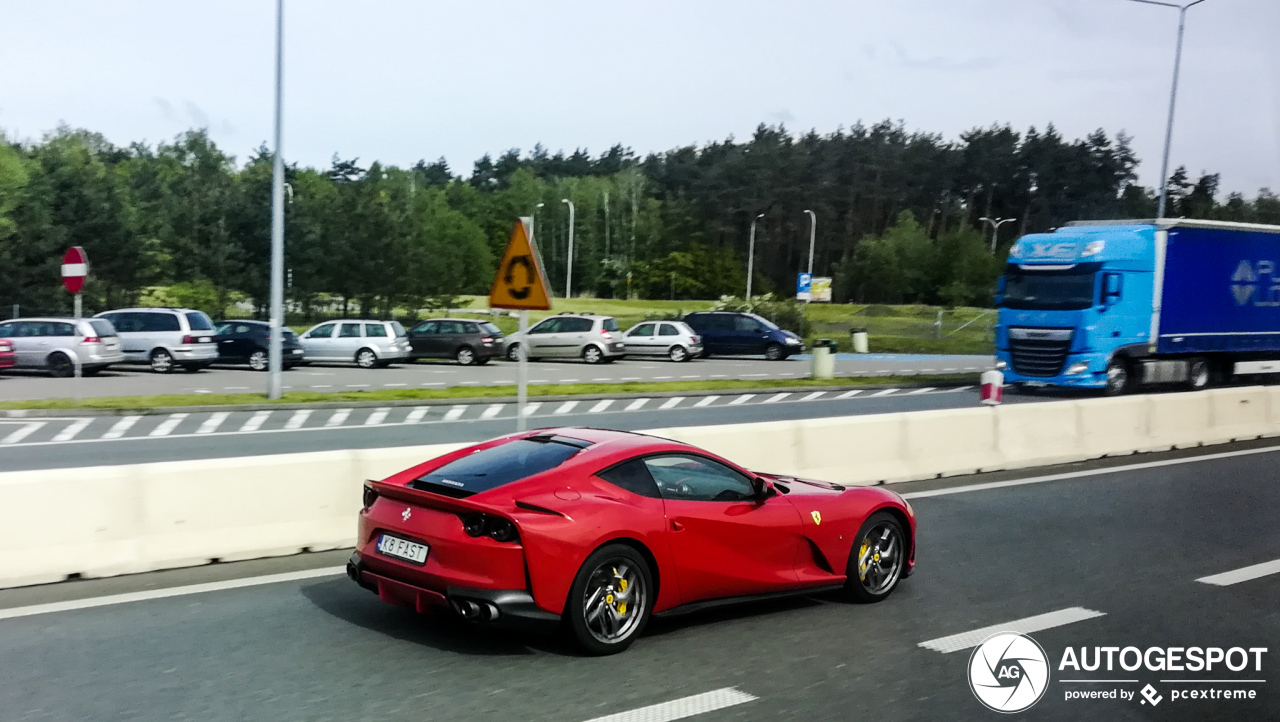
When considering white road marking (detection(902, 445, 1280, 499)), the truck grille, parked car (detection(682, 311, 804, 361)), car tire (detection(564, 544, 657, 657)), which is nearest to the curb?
the truck grille

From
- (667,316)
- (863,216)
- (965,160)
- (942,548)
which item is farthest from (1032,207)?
(942,548)

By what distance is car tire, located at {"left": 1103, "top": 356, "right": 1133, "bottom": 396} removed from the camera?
26.7 meters

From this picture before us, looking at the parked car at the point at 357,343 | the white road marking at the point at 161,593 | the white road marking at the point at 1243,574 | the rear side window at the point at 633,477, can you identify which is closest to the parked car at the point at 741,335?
the parked car at the point at 357,343

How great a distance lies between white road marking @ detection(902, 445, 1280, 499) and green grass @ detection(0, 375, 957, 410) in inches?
494

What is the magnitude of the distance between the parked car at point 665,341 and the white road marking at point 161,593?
32935 millimetres

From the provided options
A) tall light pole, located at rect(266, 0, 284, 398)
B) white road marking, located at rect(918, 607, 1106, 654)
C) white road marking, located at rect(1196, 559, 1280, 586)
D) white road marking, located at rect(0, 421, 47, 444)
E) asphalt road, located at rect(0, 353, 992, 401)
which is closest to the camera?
white road marking, located at rect(918, 607, 1106, 654)

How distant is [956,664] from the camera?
654 centimetres

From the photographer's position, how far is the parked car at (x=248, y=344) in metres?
33.6

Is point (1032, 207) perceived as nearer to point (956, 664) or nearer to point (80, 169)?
point (80, 169)

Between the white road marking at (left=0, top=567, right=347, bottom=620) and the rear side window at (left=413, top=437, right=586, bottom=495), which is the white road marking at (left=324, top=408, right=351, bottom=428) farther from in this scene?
the rear side window at (left=413, top=437, right=586, bottom=495)

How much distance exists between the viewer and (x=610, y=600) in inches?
258

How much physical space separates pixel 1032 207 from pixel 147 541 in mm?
101844

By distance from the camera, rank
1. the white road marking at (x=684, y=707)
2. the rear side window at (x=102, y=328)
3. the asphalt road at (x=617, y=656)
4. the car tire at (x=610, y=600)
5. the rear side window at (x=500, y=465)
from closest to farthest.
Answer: the white road marking at (x=684, y=707)
the asphalt road at (x=617, y=656)
the car tire at (x=610, y=600)
the rear side window at (x=500, y=465)
the rear side window at (x=102, y=328)

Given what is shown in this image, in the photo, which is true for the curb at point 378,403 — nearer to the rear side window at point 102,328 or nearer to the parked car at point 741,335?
the rear side window at point 102,328
